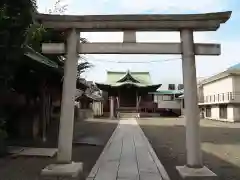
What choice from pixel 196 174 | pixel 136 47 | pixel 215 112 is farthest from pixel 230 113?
pixel 196 174

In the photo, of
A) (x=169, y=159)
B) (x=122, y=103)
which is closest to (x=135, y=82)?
(x=122, y=103)

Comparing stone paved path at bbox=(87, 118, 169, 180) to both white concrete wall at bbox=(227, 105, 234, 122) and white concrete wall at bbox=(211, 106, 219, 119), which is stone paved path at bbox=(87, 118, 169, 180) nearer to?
white concrete wall at bbox=(227, 105, 234, 122)

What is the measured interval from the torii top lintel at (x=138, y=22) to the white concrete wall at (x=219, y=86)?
A: 3197 cm

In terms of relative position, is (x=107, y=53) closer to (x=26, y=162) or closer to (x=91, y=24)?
(x=91, y=24)

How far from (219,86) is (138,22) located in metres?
37.5

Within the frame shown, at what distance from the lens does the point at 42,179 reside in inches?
276

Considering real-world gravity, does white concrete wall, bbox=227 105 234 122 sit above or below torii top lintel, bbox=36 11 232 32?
below

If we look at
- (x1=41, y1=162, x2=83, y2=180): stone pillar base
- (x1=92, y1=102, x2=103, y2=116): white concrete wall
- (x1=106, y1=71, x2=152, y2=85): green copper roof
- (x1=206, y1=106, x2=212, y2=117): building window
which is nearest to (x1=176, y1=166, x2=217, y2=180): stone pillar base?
(x1=41, y1=162, x2=83, y2=180): stone pillar base

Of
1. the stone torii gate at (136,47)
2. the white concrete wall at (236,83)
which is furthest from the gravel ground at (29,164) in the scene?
the white concrete wall at (236,83)

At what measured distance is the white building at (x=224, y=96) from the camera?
121 feet

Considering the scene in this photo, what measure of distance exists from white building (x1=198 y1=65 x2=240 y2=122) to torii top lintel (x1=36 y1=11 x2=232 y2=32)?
30773 mm

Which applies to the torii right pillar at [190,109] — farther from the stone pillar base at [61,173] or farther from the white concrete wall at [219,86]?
the white concrete wall at [219,86]

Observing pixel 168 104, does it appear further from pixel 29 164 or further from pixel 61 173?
pixel 61 173

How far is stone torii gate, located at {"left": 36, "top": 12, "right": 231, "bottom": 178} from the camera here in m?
7.34
